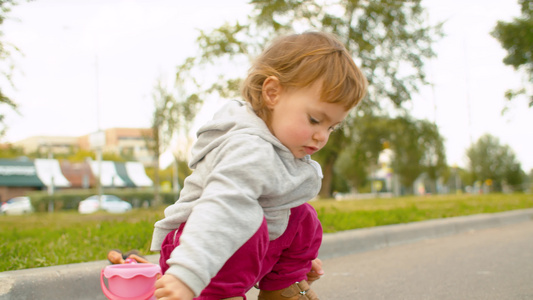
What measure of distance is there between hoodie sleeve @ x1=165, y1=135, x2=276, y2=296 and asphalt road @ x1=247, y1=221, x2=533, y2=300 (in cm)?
145

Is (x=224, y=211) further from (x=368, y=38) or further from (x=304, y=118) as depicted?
(x=368, y=38)

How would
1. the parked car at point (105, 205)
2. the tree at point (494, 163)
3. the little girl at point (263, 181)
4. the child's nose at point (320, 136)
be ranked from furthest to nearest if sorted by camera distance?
the tree at point (494, 163) < the parked car at point (105, 205) < the child's nose at point (320, 136) < the little girl at point (263, 181)

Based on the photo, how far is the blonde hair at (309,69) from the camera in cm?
170

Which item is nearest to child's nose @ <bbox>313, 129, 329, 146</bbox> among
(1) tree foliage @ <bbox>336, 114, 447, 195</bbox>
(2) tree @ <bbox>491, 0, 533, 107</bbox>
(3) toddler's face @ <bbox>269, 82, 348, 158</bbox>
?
(3) toddler's face @ <bbox>269, 82, 348, 158</bbox>

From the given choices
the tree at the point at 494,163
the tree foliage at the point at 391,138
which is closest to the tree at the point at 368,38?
the tree foliage at the point at 391,138

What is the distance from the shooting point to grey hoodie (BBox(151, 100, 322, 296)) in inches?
54.4

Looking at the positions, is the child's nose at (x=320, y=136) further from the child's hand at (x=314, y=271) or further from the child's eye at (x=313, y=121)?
the child's hand at (x=314, y=271)

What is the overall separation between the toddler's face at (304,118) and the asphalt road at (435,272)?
139 cm

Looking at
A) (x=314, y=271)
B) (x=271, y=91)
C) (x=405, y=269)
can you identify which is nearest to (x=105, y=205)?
(x=405, y=269)

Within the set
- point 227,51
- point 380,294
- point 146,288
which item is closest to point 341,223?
point 380,294

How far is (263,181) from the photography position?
5.10ft

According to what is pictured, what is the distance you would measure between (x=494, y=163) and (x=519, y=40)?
33619mm

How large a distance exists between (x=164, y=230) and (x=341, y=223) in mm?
3510

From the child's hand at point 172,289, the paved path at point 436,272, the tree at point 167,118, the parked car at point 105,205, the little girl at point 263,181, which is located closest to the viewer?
the child's hand at point 172,289
